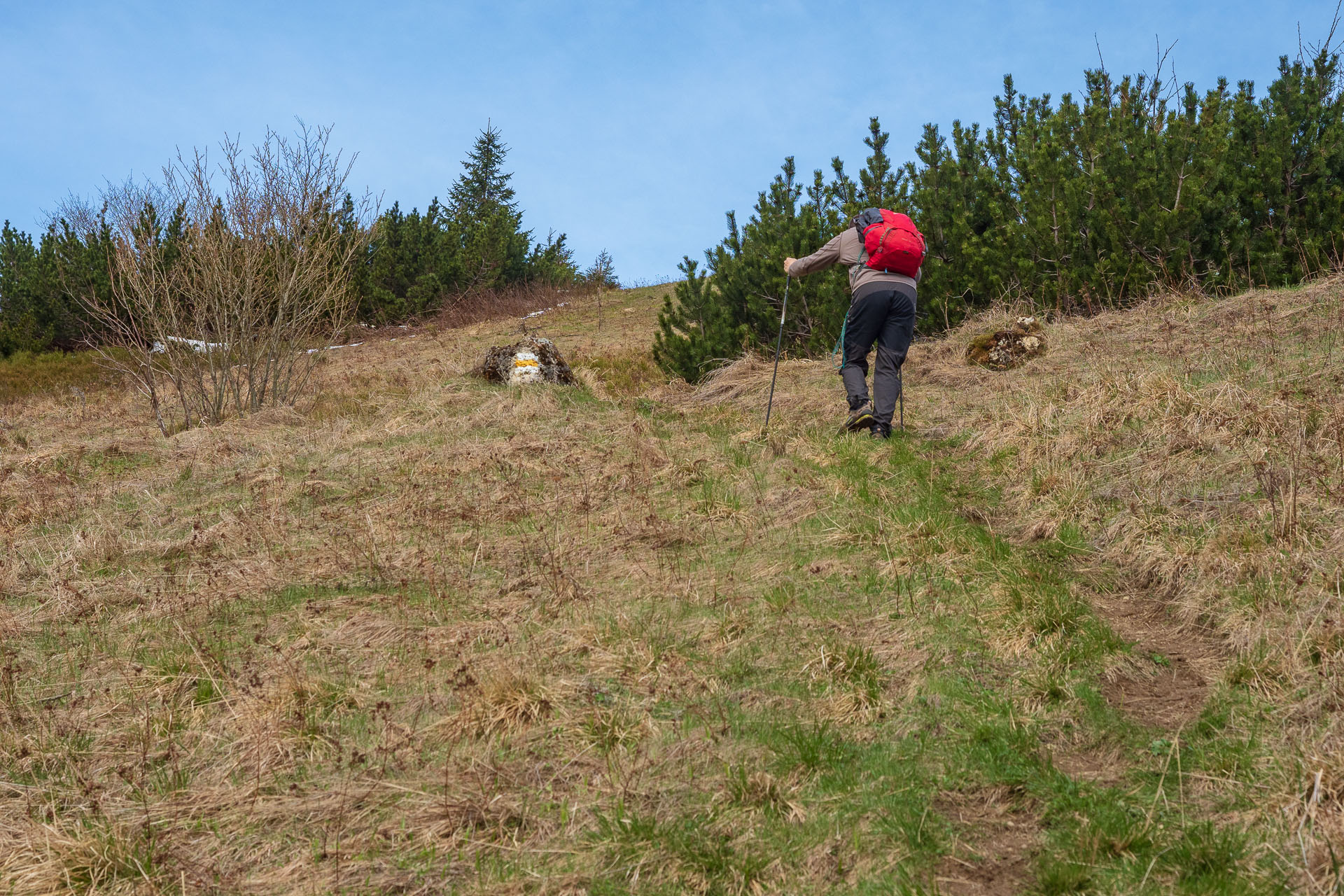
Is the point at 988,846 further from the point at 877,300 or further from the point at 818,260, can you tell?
the point at 818,260

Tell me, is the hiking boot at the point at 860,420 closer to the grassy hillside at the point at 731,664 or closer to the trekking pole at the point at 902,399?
the trekking pole at the point at 902,399

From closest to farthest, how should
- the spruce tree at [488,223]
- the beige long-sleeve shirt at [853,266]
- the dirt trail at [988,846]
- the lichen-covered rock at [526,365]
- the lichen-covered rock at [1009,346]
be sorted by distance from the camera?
the dirt trail at [988,846] → the beige long-sleeve shirt at [853,266] → the lichen-covered rock at [1009,346] → the lichen-covered rock at [526,365] → the spruce tree at [488,223]

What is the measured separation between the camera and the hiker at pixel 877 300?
7.61 m

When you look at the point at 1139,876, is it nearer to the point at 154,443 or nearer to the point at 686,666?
the point at 686,666

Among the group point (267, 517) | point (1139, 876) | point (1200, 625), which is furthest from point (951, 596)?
point (267, 517)

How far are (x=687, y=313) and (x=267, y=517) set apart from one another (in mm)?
8257

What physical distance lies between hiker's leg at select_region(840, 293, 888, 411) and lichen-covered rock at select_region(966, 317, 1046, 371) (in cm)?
286

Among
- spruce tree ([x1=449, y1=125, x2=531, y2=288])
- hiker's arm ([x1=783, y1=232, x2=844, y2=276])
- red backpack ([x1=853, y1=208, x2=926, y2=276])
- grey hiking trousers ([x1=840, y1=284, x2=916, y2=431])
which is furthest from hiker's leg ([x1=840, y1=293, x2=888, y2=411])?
spruce tree ([x1=449, y1=125, x2=531, y2=288])

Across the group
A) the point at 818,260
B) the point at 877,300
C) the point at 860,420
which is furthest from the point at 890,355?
the point at 818,260

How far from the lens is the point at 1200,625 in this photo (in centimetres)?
405

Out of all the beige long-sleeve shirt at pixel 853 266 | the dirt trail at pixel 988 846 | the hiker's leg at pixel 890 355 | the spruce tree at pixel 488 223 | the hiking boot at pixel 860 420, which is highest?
the spruce tree at pixel 488 223

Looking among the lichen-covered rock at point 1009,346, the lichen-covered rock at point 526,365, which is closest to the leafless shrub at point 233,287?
the lichen-covered rock at point 526,365

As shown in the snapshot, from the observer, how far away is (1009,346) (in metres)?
10.3

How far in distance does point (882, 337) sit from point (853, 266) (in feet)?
2.14
